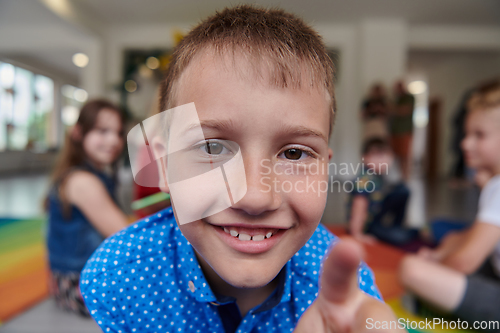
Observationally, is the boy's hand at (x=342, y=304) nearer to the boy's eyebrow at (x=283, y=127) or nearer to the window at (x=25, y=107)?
the boy's eyebrow at (x=283, y=127)

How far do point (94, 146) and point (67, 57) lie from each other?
3568 mm

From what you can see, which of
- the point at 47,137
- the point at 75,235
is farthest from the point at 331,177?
the point at 47,137

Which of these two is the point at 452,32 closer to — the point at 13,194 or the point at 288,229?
the point at 288,229

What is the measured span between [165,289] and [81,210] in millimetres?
434

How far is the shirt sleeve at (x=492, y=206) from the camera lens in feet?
2.09

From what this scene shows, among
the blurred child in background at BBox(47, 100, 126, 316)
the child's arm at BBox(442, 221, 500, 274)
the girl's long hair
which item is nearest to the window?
the girl's long hair

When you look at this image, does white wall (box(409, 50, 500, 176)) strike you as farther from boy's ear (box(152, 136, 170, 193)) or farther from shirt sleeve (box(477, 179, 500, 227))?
boy's ear (box(152, 136, 170, 193))

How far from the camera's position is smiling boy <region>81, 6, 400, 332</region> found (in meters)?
0.20

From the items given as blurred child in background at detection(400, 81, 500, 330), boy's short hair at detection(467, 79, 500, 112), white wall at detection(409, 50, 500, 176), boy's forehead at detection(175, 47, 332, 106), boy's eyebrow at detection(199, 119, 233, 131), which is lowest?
blurred child in background at detection(400, 81, 500, 330)

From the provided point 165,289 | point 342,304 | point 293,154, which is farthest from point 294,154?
point 165,289

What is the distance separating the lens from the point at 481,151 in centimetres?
65

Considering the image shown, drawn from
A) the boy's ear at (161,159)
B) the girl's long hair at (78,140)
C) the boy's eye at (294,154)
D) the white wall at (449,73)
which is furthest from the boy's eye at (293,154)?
the white wall at (449,73)

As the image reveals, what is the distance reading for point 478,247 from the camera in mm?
653

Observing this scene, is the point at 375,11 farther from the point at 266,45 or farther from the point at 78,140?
the point at 266,45
